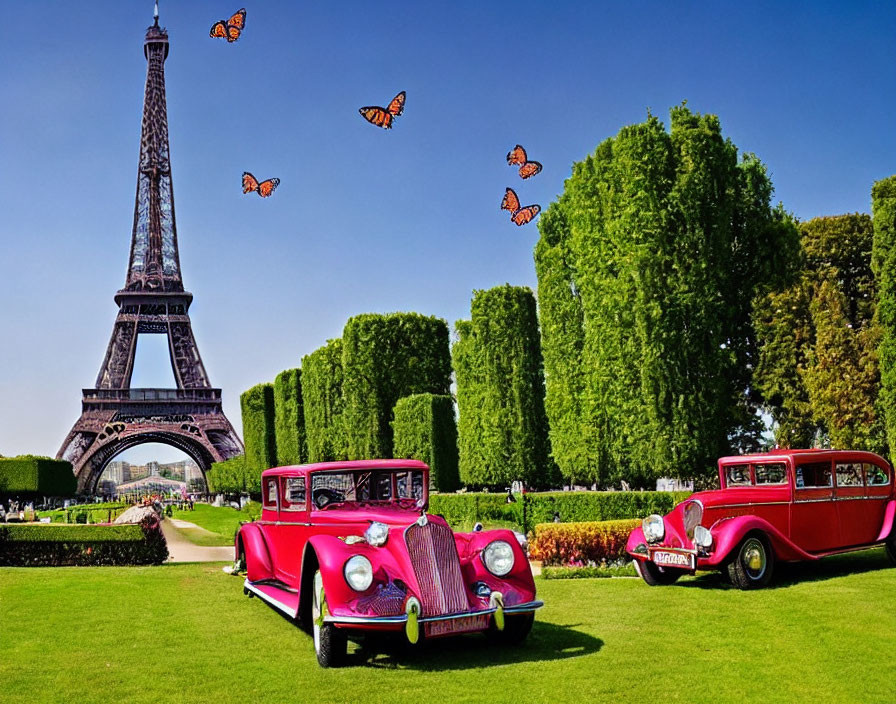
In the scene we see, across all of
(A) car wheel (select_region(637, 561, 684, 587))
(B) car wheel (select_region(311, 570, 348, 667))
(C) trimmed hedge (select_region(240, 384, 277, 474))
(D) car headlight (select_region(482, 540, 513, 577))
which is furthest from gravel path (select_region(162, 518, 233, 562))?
(C) trimmed hedge (select_region(240, 384, 277, 474))

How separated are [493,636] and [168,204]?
224 feet

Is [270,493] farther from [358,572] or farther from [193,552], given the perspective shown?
[193,552]

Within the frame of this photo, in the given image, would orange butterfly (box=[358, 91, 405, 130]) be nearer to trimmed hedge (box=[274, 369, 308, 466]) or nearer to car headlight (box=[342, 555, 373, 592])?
car headlight (box=[342, 555, 373, 592])

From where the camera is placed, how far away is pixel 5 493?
49125mm

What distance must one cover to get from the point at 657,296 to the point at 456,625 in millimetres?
14884

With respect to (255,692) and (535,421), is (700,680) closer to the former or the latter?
(255,692)

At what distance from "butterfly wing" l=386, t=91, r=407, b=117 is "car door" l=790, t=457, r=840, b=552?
9.64m

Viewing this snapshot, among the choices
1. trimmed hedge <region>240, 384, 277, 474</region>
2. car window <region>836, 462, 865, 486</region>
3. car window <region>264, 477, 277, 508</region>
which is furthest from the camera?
trimmed hedge <region>240, 384, 277, 474</region>

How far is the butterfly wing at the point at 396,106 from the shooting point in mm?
16125

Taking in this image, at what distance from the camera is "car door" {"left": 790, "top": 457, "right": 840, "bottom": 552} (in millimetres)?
11008

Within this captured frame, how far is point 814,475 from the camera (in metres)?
11.4

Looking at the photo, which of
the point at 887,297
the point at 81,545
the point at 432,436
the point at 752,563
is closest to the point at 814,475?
the point at 752,563

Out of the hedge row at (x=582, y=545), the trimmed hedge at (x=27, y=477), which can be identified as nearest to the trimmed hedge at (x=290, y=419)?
the trimmed hedge at (x=27, y=477)

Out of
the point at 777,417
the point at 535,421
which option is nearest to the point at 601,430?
the point at 535,421
